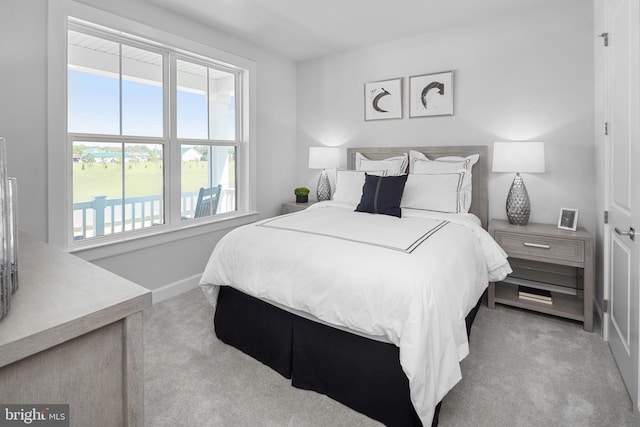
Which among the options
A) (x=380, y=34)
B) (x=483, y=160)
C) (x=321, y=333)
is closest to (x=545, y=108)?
(x=483, y=160)

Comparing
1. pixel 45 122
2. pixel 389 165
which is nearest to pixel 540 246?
pixel 389 165

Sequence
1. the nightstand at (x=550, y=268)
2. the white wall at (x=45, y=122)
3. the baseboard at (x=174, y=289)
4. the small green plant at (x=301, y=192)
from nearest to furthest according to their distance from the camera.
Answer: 1. the white wall at (x=45, y=122)
2. the nightstand at (x=550, y=268)
3. the baseboard at (x=174, y=289)
4. the small green plant at (x=301, y=192)

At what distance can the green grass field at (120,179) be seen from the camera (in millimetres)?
2670

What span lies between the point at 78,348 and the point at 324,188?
358 cm

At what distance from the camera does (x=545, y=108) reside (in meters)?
3.06

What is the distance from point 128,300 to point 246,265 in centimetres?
134

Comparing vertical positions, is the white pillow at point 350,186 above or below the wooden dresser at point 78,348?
above

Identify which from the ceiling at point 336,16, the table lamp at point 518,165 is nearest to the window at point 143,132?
the ceiling at point 336,16

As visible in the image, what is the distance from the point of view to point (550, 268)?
10.3ft

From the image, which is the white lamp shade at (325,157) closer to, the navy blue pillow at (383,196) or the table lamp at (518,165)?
the navy blue pillow at (383,196)

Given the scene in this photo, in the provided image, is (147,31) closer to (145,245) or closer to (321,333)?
(145,245)

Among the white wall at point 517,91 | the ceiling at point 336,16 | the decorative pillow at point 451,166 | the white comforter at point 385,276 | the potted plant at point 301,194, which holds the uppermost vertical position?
the ceiling at point 336,16

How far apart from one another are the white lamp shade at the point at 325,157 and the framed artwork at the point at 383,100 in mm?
572

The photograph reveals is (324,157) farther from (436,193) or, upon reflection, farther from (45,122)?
(45,122)
